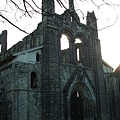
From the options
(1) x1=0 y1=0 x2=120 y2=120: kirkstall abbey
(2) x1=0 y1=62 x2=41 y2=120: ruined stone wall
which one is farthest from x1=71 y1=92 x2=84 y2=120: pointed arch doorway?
(2) x1=0 y1=62 x2=41 y2=120: ruined stone wall

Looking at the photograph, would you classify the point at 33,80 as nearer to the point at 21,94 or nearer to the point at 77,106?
the point at 21,94

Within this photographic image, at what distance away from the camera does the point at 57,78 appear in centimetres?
1919

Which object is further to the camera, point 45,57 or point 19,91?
point 45,57

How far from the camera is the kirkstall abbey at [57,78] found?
17328mm

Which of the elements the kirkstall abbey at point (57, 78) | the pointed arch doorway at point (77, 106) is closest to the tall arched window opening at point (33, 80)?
the kirkstall abbey at point (57, 78)

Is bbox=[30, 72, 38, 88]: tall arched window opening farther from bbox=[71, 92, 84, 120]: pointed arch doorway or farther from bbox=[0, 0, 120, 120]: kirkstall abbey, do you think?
bbox=[71, 92, 84, 120]: pointed arch doorway

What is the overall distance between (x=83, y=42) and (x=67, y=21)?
9.66 ft

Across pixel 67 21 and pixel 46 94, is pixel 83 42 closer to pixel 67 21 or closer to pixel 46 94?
Result: pixel 67 21

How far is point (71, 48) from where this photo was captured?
21.8 m

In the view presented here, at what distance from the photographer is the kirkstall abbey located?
17328 millimetres

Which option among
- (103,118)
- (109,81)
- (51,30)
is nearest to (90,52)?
(109,81)

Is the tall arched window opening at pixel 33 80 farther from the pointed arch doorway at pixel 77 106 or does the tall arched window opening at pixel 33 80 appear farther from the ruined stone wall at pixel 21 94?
the pointed arch doorway at pixel 77 106

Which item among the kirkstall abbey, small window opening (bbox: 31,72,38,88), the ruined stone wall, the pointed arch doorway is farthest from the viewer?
the pointed arch doorway

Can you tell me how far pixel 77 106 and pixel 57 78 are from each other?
396cm
